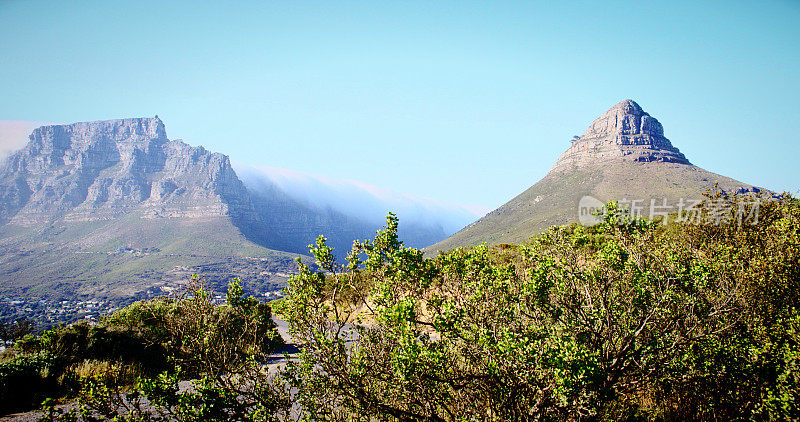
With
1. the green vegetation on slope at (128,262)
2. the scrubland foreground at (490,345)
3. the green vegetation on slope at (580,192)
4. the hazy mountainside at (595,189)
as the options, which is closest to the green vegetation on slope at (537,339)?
the scrubland foreground at (490,345)

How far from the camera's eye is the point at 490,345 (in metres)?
6.01

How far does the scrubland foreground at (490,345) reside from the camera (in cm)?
585

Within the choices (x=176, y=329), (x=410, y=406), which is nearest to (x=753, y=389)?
(x=410, y=406)

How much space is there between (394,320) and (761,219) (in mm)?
22468

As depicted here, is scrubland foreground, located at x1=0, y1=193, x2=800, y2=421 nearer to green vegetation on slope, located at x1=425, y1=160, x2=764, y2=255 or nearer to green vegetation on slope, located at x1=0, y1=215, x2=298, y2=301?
green vegetation on slope, located at x1=425, y1=160, x2=764, y2=255

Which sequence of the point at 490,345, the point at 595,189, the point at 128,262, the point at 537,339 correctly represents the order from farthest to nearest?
the point at 128,262 → the point at 595,189 → the point at 537,339 → the point at 490,345

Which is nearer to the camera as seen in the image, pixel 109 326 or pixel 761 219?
pixel 109 326

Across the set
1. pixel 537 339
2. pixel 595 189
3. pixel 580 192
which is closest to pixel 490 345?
pixel 537 339

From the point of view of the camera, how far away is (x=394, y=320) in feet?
18.9

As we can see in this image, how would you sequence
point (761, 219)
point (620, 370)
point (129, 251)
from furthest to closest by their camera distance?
point (129, 251), point (761, 219), point (620, 370)

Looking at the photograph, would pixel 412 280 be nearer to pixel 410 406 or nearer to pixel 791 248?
pixel 410 406

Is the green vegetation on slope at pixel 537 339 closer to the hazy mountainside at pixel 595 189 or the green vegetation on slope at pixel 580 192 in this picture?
the hazy mountainside at pixel 595 189

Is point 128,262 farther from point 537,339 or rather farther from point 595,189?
point 595,189

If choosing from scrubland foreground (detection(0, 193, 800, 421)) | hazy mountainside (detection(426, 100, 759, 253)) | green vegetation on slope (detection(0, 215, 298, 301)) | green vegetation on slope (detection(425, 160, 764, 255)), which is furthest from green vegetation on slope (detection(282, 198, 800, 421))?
green vegetation on slope (detection(0, 215, 298, 301))
